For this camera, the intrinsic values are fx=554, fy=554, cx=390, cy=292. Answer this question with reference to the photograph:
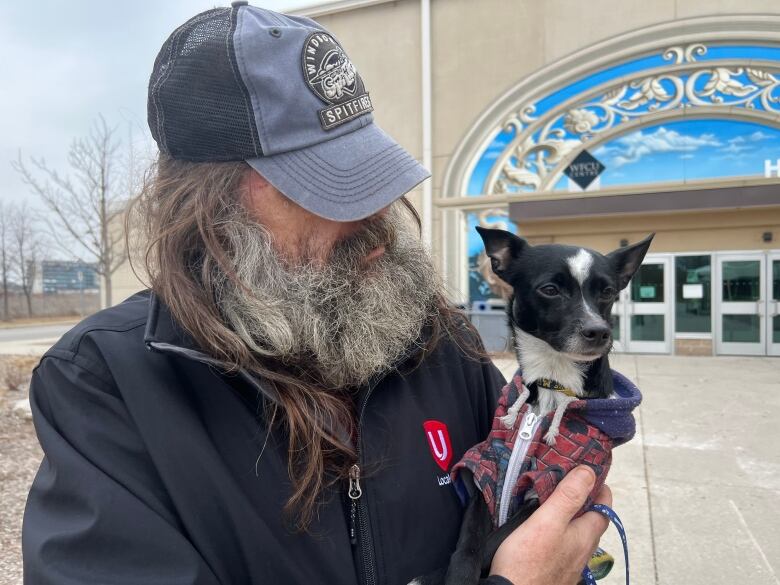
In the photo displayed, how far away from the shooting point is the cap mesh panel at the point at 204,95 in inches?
47.9

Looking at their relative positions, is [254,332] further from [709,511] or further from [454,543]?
[709,511]

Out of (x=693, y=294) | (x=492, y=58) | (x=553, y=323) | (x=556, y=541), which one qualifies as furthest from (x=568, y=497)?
(x=492, y=58)

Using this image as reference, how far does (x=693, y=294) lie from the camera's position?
37.4 feet

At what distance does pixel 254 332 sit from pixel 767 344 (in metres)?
12.4

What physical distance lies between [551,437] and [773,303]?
1158cm

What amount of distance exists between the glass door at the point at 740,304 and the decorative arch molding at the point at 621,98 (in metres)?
2.69

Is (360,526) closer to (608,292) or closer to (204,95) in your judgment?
(204,95)

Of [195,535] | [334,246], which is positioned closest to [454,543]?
[195,535]

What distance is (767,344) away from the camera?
10906mm

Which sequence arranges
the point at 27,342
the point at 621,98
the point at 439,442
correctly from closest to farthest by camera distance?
the point at 439,442
the point at 621,98
the point at 27,342

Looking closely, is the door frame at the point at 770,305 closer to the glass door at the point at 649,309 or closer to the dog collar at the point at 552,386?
the glass door at the point at 649,309

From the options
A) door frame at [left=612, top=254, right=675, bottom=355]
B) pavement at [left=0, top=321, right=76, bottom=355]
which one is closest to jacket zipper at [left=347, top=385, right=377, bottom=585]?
pavement at [left=0, top=321, right=76, bottom=355]

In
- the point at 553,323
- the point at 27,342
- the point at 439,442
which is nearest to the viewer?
the point at 439,442

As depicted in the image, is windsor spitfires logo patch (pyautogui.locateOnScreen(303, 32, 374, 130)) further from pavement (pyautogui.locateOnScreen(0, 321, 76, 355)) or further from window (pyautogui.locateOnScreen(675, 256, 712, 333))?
window (pyautogui.locateOnScreen(675, 256, 712, 333))
